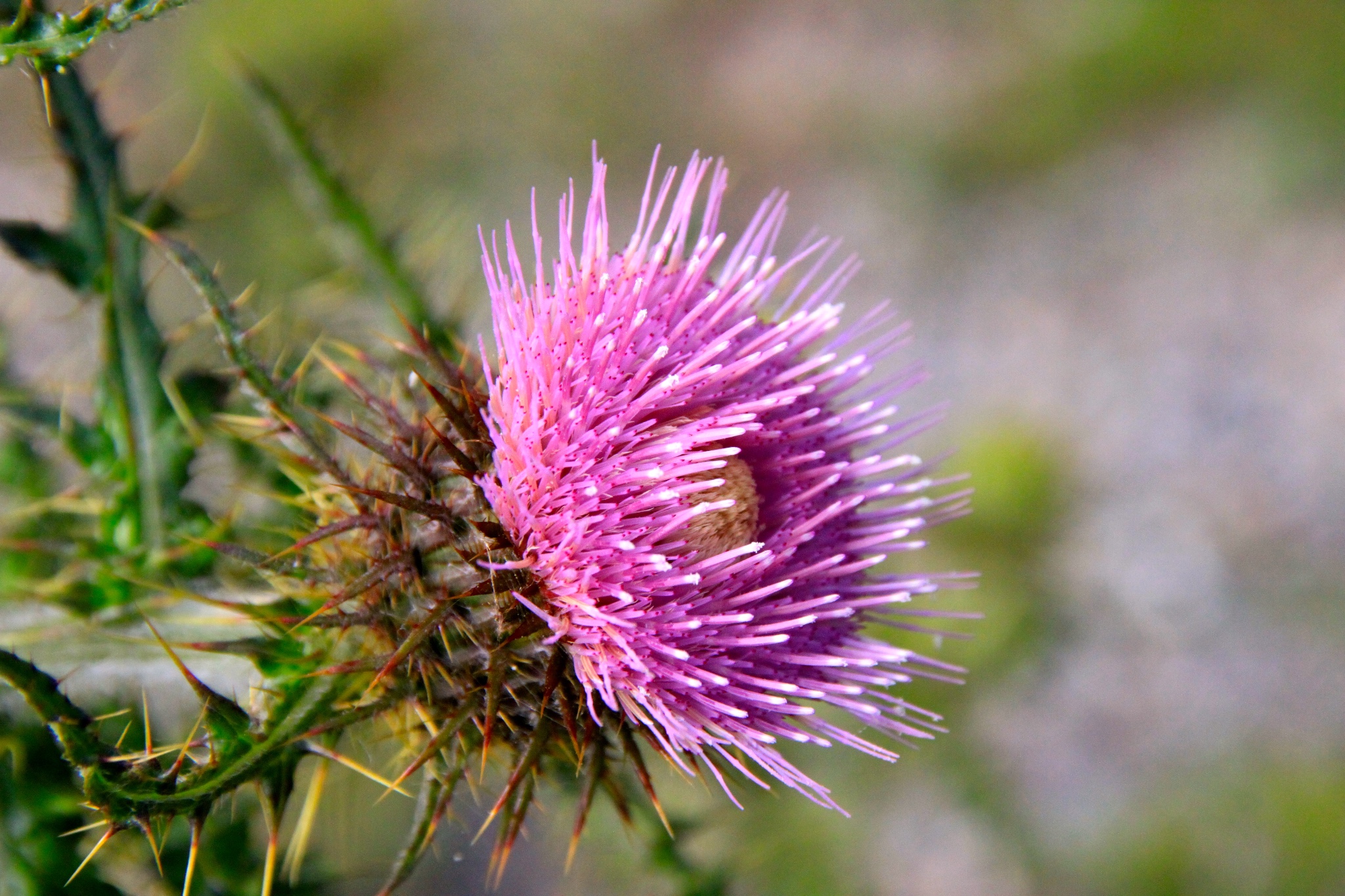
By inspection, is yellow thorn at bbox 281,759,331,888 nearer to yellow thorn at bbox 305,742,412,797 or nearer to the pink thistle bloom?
yellow thorn at bbox 305,742,412,797

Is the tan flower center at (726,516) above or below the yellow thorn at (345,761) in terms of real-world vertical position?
above

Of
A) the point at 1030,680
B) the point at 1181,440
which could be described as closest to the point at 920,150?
the point at 1181,440

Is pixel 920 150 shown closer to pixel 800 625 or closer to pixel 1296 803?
pixel 1296 803

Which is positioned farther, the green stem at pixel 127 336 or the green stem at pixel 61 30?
the green stem at pixel 127 336

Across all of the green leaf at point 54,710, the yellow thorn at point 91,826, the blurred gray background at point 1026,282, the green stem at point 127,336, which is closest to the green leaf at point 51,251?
the green stem at point 127,336

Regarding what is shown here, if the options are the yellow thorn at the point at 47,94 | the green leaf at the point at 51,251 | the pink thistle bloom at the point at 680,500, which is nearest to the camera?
the pink thistle bloom at the point at 680,500

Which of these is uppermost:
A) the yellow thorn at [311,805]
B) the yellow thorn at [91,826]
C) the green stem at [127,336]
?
the green stem at [127,336]

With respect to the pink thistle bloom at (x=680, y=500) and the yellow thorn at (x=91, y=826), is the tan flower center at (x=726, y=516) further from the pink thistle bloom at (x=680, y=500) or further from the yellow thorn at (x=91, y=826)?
the yellow thorn at (x=91, y=826)
